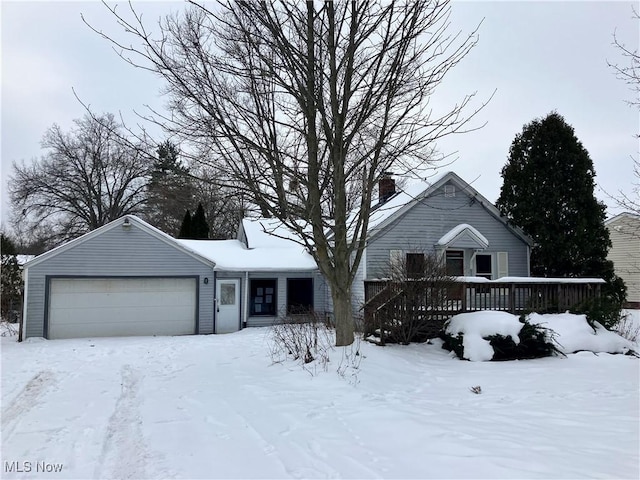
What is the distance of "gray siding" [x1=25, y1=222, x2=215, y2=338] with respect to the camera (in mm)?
14656

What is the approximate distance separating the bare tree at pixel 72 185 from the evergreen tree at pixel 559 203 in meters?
26.4

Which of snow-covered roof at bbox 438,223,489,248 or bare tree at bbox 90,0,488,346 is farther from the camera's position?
snow-covered roof at bbox 438,223,489,248

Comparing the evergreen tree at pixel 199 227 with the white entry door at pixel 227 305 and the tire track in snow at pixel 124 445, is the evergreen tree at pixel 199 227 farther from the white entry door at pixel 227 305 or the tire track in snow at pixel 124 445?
the tire track in snow at pixel 124 445

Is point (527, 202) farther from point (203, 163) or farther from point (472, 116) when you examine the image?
point (203, 163)

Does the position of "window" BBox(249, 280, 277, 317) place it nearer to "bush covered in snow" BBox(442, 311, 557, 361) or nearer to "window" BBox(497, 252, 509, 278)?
"window" BBox(497, 252, 509, 278)

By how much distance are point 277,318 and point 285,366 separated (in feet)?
31.0

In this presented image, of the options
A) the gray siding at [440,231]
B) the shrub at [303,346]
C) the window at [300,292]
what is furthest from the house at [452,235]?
the shrub at [303,346]

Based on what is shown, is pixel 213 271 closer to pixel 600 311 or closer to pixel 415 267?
pixel 415 267

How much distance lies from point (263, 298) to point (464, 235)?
324 inches

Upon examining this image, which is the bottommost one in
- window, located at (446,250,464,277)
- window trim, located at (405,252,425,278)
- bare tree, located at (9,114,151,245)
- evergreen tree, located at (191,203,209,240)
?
window trim, located at (405,252,425,278)

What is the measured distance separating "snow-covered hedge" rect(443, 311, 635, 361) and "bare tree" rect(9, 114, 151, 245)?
29.2 meters

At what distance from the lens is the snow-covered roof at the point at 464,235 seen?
16.7 metres

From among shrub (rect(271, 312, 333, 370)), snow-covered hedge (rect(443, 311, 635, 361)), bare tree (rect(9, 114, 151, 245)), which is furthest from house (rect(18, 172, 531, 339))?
bare tree (rect(9, 114, 151, 245))

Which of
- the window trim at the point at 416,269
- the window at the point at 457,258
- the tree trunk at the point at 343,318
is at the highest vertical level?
the window at the point at 457,258
